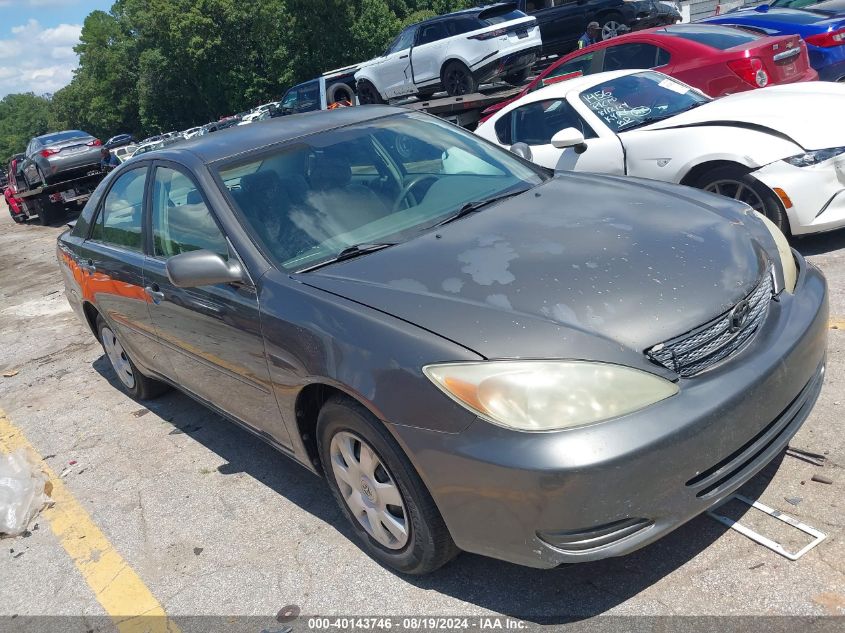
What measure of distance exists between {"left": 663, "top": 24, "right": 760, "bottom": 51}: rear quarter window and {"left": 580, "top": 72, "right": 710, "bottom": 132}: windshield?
1.51 m

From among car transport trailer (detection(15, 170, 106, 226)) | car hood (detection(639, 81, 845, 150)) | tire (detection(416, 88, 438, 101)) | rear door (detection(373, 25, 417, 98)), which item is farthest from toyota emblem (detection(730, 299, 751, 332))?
car transport trailer (detection(15, 170, 106, 226))

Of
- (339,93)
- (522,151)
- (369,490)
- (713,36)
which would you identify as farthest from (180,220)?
(339,93)

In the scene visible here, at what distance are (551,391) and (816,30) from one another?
9.02 meters

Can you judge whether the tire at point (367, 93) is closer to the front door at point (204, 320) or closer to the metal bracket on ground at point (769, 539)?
the front door at point (204, 320)

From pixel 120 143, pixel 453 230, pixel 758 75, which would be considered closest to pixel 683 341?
pixel 453 230

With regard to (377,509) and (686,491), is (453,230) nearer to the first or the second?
(377,509)

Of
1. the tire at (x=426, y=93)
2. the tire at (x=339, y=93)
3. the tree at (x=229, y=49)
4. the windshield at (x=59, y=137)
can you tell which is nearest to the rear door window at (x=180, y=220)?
the tire at (x=426, y=93)

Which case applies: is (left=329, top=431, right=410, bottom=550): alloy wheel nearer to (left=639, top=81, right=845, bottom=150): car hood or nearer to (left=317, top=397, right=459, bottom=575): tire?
(left=317, top=397, right=459, bottom=575): tire

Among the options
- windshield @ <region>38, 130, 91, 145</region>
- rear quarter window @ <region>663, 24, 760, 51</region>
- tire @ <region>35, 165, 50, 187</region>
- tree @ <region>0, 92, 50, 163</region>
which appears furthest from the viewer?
tree @ <region>0, 92, 50, 163</region>

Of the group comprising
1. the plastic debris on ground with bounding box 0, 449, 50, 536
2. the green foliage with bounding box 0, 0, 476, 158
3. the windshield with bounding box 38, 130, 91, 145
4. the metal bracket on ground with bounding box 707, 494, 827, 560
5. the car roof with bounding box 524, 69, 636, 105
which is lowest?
the metal bracket on ground with bounding box 707, 494, 827, 560

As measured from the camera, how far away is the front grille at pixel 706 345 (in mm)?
2447

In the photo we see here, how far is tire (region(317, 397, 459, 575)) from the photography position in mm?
2627

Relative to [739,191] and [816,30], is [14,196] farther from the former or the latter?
[739,191]

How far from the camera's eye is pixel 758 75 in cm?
744
